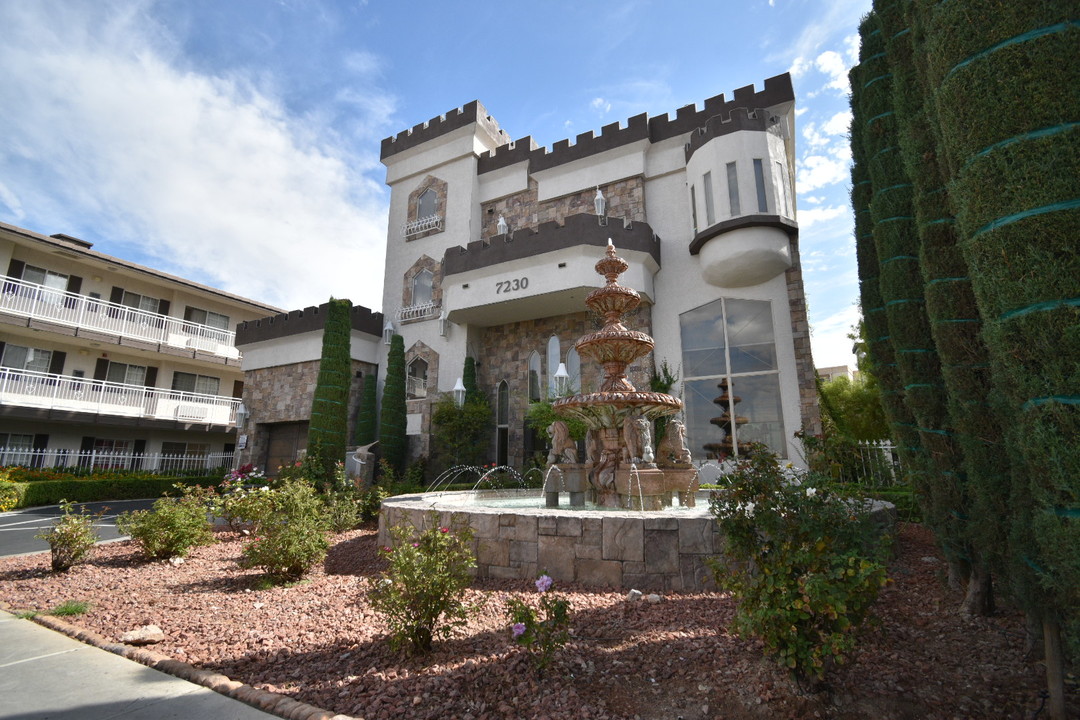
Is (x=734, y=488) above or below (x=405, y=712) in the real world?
above

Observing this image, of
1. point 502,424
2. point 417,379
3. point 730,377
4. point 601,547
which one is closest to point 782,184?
point 730,377

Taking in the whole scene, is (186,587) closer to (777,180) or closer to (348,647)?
(348,647)

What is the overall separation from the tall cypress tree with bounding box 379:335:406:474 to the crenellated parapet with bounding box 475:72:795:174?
8.37m

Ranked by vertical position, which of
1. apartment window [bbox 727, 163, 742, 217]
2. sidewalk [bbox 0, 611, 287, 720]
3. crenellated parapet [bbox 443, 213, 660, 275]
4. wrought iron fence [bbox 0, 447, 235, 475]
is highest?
apartment window [bbox 727, 163, 742, 217]

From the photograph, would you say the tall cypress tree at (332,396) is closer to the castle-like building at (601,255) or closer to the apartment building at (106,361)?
the castle-like building at (601,255)

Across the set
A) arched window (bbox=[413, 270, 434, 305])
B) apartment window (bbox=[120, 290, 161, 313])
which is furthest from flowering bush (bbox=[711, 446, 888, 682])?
apartment window (bbox=[120, 290, 161, 313])

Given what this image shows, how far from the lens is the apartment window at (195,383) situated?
77.8ft

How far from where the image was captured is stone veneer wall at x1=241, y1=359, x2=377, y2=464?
19266 mm

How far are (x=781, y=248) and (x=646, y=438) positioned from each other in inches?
351

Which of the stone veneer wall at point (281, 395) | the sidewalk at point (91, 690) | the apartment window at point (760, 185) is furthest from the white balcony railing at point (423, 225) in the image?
the sidewalk at point (91, 690)

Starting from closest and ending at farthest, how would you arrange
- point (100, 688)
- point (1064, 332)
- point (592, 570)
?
point (1064, 332) < point (100, 688) < point (592, 570)

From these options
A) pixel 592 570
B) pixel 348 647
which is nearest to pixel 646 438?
pixel 592 570

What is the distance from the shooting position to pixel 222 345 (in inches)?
958

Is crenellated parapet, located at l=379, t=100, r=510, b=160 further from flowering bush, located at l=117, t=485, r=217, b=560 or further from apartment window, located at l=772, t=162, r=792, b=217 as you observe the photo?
flowering bush, located at l=117, t=485, r=217, b=560
